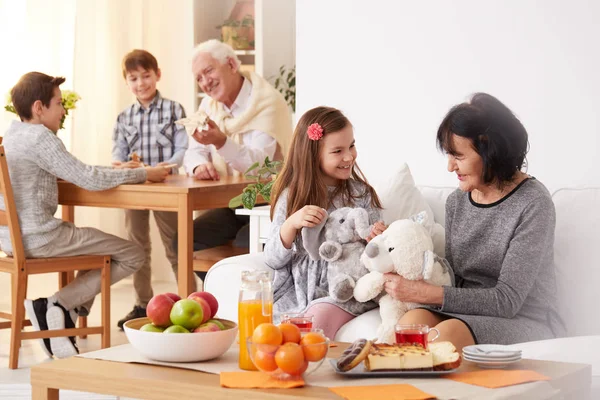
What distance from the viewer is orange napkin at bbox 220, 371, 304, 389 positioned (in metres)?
1.73

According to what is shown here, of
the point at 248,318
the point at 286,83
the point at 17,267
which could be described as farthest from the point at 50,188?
the point at 248,318

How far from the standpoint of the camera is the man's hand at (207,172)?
416cm

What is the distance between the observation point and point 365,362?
1840 millimetres

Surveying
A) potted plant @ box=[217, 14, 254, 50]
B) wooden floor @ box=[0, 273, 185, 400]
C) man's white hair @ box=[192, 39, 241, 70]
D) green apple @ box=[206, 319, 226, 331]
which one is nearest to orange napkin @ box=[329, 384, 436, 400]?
green apple @ box=[206, 319, 226, 331]

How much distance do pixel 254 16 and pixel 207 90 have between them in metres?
1.43

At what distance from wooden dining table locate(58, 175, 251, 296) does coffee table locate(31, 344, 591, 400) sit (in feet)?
6.08

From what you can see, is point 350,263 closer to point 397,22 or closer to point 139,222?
point 397,22

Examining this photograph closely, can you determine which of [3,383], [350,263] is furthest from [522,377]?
[3,383]

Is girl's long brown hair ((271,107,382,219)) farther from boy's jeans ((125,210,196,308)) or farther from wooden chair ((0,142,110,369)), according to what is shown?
boy's jeans ((125,210,196,308))

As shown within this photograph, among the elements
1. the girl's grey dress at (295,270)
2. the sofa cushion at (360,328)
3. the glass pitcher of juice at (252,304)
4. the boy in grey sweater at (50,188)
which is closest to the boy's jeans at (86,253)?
the boy in grey sweater at (50,188)

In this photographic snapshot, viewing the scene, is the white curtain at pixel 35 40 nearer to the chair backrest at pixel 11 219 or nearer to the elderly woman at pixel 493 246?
the chair backrest at pixel 11 219

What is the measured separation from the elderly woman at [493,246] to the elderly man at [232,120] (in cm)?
181

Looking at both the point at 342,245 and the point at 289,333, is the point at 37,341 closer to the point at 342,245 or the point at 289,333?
the point at 342,245

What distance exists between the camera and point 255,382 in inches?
69.2
